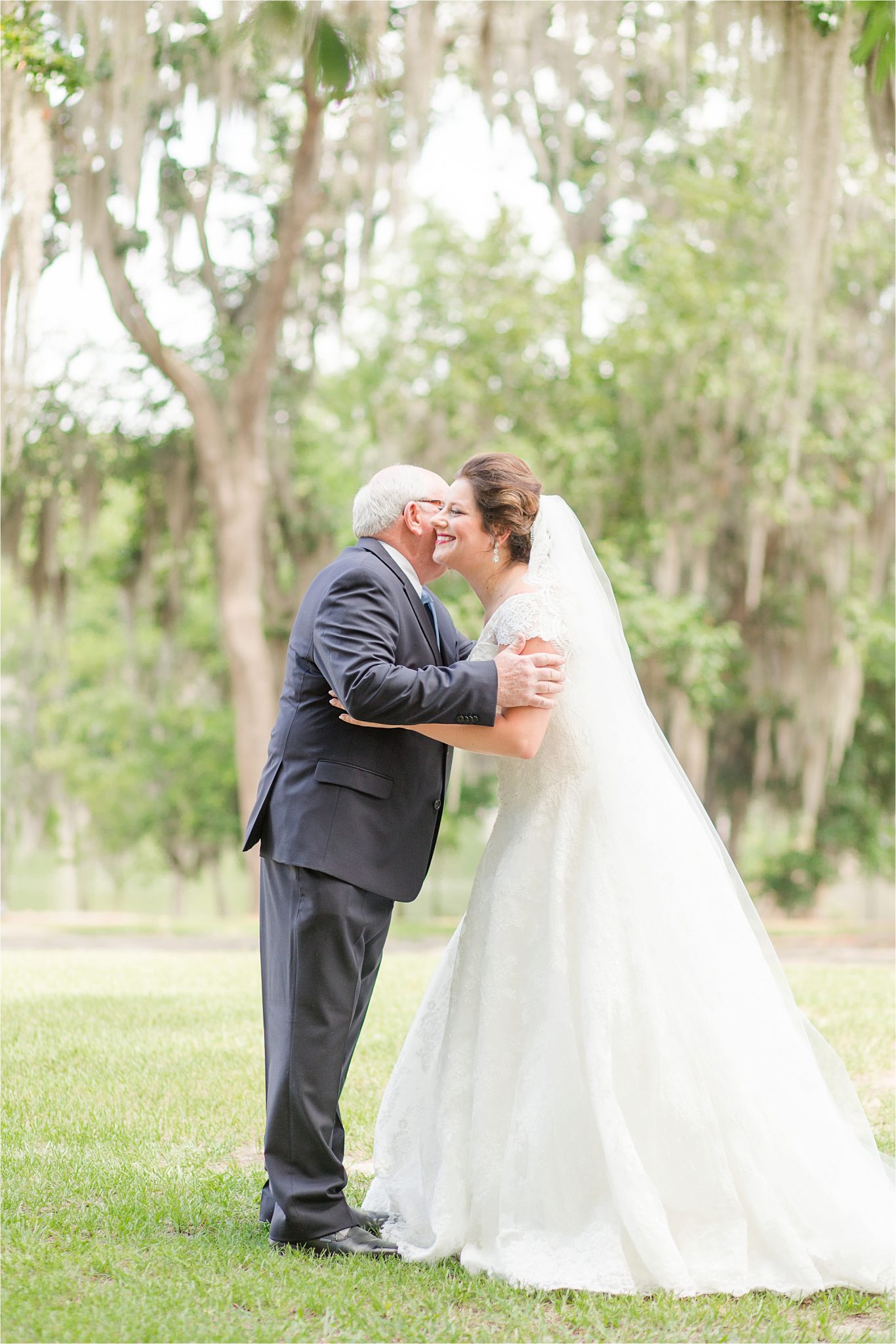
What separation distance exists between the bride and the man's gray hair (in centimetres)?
12

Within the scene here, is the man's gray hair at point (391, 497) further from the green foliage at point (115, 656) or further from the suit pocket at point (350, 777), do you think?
the green foliage at point (115, 656)

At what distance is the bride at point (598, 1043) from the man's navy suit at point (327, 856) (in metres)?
0.23

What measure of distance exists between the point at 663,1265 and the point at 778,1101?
1.72ft

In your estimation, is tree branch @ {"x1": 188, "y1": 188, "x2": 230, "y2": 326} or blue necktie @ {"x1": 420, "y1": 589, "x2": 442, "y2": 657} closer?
blue necktie @ {"x1": 420, "y1": 589, "x2": 442, "y2": 657}

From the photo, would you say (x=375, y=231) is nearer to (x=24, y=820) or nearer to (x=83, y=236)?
(x=83, y=236)

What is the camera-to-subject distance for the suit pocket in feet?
11.0

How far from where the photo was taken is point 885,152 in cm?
670

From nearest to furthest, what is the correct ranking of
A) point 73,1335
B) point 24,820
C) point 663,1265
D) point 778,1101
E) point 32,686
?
point 73,1335 < point 663,1265 < point 778,1101 < point 32,686 < point 24,820

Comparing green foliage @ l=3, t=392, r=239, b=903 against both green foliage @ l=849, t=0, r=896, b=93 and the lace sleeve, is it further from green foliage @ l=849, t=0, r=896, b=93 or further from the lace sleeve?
the lace sleeve

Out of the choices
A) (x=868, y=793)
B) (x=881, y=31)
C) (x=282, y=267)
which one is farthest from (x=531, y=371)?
(x=881, y=31)

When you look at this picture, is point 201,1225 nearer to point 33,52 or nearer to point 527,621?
point 527,621

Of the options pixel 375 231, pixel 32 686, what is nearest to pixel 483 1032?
pixel 375 231

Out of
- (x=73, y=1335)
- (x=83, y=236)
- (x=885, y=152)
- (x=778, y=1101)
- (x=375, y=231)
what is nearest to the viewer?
(x=73, y=1335)

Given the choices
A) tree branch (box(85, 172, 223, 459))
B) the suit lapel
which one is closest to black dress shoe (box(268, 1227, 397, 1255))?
the suit lapel
